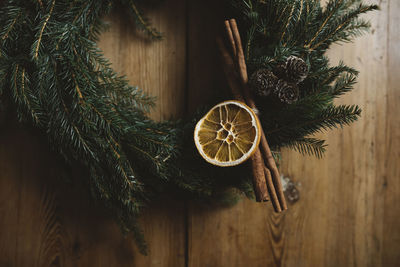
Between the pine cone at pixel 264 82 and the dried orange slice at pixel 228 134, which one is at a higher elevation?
the pine cone at pixel 264 82

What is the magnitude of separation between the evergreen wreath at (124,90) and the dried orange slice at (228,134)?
0.29ft

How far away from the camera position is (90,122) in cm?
79

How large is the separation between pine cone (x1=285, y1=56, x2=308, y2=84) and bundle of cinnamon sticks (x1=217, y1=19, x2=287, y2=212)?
13cm

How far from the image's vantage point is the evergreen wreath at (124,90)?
0.79m

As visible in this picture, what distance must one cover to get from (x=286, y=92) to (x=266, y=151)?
0.18 meters

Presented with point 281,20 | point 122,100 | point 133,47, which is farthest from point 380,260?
point 133,47

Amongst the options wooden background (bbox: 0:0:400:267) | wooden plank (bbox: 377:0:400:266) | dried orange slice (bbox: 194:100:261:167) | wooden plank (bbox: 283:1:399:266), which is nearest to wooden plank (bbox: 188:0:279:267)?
wooden background (bbox: 0:0:400:267)

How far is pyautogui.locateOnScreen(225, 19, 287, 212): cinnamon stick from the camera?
81cm

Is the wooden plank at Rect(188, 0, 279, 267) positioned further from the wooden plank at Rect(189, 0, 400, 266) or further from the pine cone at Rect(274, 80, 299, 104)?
the pine cone at Rect(274, 80, 299, 104)

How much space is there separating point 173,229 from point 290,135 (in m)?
0.56

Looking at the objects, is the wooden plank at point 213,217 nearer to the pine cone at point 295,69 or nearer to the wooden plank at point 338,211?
the wooden plank at point 338,211

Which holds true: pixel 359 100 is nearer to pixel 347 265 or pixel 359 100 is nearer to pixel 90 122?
pixel 347 265

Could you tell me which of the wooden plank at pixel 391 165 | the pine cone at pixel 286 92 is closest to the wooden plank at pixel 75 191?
the pine cone at pixel 286 92

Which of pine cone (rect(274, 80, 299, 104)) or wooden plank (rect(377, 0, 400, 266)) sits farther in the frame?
wooden plank (rect(377, 0, 400, 266))
